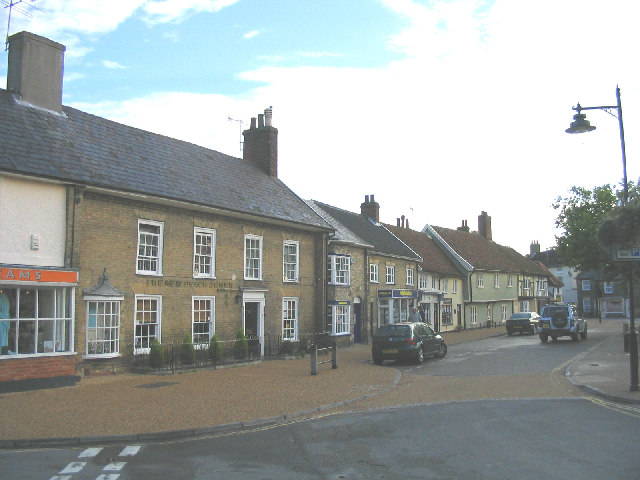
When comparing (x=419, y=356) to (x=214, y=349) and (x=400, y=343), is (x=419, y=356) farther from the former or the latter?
(x=214, y=349)

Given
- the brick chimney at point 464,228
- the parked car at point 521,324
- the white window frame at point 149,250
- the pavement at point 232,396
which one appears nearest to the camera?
the pavement at point 232,396

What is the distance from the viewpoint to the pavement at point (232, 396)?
32.9 ft

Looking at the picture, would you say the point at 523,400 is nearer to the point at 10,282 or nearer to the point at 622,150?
the point at 622,150

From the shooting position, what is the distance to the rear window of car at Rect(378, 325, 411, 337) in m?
21.8

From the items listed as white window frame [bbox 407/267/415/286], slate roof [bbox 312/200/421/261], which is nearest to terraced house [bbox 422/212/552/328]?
white window frame [bbox 407/267/415/286]

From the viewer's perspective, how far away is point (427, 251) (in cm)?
4597

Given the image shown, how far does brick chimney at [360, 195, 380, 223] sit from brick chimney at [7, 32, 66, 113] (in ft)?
83.1

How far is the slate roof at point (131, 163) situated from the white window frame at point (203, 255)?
1077 millimetres

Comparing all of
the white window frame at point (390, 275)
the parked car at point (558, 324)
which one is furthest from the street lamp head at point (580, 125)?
the white window frame at point (390, 275)

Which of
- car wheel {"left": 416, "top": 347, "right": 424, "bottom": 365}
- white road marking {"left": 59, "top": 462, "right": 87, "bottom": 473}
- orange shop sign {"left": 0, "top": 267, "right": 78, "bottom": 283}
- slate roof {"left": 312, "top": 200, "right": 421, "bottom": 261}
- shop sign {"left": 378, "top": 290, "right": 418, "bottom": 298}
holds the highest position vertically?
slate roof {"left": 312, "top": 200, "right": 421, "bottom": 261}

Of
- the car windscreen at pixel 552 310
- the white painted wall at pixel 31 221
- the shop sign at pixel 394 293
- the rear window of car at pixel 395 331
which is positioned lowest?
the rear window of car at pixel 395 331

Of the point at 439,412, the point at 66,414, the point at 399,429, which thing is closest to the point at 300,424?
the point at 399,429

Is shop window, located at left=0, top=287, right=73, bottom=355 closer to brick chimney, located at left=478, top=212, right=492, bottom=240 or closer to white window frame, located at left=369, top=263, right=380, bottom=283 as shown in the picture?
white window frame, located at left=369, top=263, right=380, bottom=283

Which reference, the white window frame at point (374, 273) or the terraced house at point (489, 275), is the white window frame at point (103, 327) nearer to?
the white window frame at point (374, 273)
